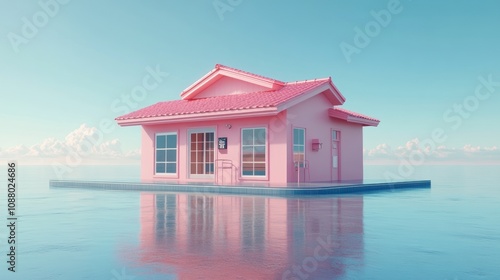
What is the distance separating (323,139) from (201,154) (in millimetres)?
5220

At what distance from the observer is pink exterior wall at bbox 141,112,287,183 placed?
1736cm

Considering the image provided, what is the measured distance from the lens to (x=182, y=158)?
2050 cm

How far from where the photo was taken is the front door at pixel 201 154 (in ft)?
64.9

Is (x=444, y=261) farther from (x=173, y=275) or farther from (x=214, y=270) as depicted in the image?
(x=173, y=275)

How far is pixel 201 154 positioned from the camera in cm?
2008

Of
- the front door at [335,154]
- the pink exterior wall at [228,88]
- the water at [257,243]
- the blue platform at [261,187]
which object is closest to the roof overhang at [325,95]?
the front door at [335,154]

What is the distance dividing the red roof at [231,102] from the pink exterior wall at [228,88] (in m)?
0.35

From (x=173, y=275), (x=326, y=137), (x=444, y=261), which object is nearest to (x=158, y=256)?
(x=173, y=275)

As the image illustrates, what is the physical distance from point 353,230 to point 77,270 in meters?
4.36

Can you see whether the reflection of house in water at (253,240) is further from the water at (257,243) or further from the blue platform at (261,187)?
the blue platform at (261,187)

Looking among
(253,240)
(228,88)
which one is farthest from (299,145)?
(253,240)

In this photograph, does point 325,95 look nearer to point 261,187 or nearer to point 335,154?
point 335,154

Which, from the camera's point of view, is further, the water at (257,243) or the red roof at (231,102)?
the red roof at (231,102)

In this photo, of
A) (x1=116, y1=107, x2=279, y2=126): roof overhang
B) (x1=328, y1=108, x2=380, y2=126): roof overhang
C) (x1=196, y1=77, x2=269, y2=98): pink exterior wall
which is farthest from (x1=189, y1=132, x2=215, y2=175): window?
(x1=328, y1=108, x2=380, y2=126): roof overhang
